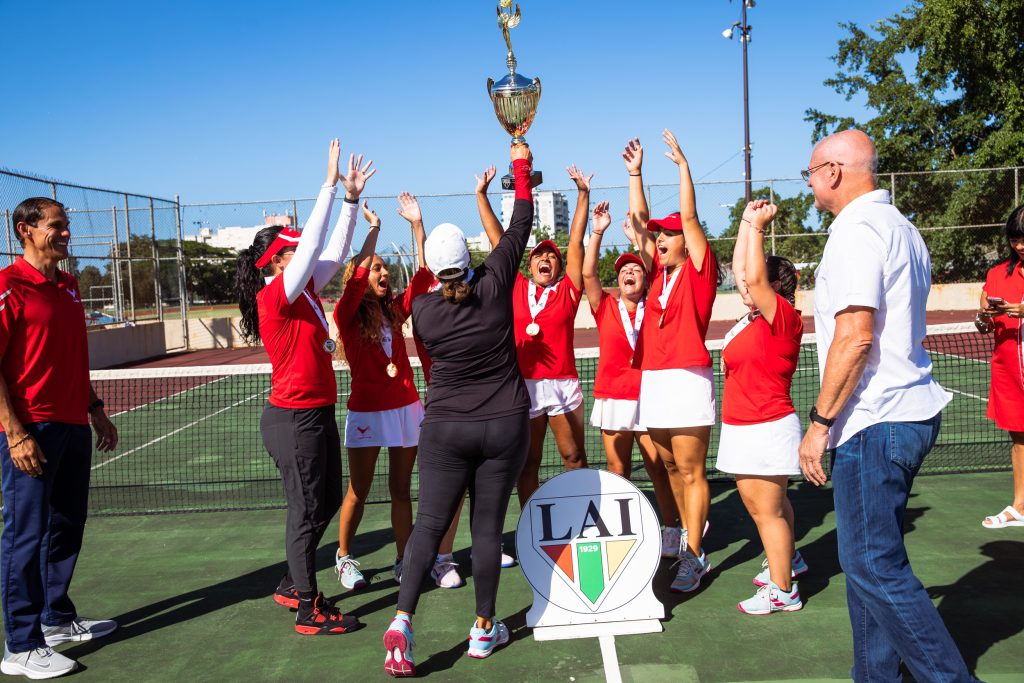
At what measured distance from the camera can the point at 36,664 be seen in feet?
13.7

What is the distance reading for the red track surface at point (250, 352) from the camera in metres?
20.7

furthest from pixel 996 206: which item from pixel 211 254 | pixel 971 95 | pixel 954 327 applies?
pixel 211 254

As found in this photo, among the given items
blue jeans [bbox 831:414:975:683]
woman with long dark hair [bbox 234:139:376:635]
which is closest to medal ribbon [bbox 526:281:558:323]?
woman with long dark hair [bbox 234:139:376:635]

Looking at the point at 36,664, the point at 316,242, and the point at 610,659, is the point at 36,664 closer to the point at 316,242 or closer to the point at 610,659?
the point at 316,242

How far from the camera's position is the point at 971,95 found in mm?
27547

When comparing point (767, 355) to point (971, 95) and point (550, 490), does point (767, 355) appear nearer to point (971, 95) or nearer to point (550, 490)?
point (550, 490)

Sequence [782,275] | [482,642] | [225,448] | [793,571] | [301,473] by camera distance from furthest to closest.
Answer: [225,448] → [793,571] → [782,275] → [301,473] → [482,642]

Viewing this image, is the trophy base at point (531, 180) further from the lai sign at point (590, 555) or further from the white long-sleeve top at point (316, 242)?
the lai sign at point (590, 555)

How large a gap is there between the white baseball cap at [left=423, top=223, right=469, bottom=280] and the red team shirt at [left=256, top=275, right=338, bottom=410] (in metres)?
0.87

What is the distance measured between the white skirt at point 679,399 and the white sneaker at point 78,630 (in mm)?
3108

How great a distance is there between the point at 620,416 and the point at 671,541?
33.3 inches

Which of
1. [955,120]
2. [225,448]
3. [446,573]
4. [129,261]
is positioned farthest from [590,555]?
[955,120]

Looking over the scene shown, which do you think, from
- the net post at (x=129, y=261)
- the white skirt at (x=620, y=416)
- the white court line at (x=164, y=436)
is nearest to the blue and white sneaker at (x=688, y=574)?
the white skirt at (x=620, y=416)

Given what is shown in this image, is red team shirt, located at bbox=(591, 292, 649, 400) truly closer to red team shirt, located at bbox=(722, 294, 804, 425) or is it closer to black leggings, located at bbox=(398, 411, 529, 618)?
red team shirt, located at bbox=(722, 294, 804, 425)
